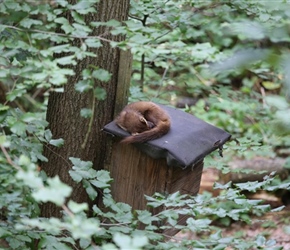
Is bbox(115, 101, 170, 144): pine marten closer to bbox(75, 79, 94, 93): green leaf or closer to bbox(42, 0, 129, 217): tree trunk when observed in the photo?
bbox(42, 0, 129, 217): tree trunk

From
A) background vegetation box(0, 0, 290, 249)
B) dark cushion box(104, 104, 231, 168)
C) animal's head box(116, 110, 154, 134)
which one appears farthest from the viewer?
animal's head box(116, 110, 154, 134)

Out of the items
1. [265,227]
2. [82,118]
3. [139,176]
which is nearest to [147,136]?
[139,176]

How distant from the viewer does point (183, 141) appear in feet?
8.59

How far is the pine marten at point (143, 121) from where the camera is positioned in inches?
101

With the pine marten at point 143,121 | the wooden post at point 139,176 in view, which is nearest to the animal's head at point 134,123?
the pine marten at point 143,121

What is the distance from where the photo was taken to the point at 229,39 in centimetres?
781

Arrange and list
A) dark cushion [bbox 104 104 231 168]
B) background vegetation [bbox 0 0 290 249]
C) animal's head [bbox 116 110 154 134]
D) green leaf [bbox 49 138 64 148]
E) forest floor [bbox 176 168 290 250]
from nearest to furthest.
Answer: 1. background vegetation [bbox 0 0 290 249]
2. green leaf [bbox 49 138 64 148]
3. dark cushion [bbox 104 104 231 168]
4. animal's head [bbox 116 110 154 134]
5. forest floor [bbox 176 168 290 250]

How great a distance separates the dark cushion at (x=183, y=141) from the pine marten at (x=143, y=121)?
0.10ft

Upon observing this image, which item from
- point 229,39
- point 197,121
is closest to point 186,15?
point 197,121

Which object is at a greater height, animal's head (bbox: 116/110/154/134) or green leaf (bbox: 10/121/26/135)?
green leaf (bbox: 10/121/26/135)

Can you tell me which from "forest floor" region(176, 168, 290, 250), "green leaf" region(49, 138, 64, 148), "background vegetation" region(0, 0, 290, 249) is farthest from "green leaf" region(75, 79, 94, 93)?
"forest floor" region(176, 168, 290, 250)

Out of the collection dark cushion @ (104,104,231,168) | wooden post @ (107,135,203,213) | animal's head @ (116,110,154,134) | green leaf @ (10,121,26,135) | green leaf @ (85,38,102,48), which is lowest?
wooden post @ (107,135,203,213)

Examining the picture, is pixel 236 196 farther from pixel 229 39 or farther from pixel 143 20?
pixel 229 39

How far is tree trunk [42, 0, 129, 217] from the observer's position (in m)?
2.70
